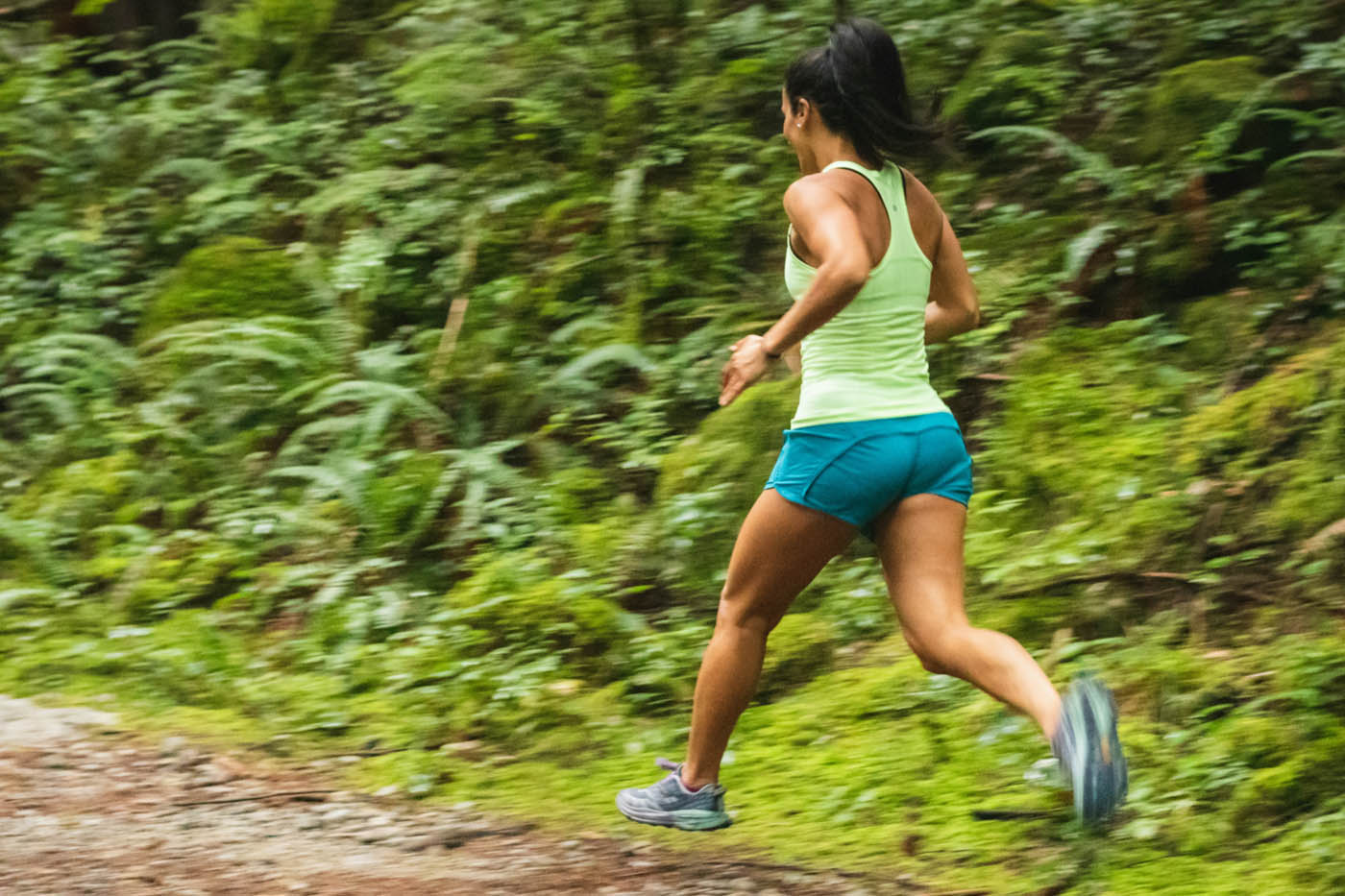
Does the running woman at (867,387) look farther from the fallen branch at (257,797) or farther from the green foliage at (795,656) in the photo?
the fallen branch at (257,797)

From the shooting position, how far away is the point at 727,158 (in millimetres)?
8227

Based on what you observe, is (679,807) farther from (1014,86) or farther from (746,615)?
(1014,86)

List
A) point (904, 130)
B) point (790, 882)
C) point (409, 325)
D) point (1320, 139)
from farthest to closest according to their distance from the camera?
point (409, 325) → point (1320, 139) → point (790, 882) → point (904, 130)

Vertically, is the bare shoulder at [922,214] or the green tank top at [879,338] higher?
the bare shoulder at [922,214]

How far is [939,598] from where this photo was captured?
362cm

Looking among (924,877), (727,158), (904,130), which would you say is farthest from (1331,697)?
(727,158)

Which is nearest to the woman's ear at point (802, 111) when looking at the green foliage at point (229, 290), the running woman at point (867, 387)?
the running woman at point (867, 387)

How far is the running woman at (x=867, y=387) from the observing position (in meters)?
3.50

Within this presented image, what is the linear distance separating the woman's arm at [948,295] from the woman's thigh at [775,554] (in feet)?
2.24

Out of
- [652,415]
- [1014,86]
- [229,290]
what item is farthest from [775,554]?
[229,290]

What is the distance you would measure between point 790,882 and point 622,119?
19.1ft

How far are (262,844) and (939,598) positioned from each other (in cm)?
230

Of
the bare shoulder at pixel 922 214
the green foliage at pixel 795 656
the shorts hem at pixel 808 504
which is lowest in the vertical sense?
the green foliage at pixel 795 656

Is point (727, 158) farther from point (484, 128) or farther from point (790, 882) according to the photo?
point (790, 882)
